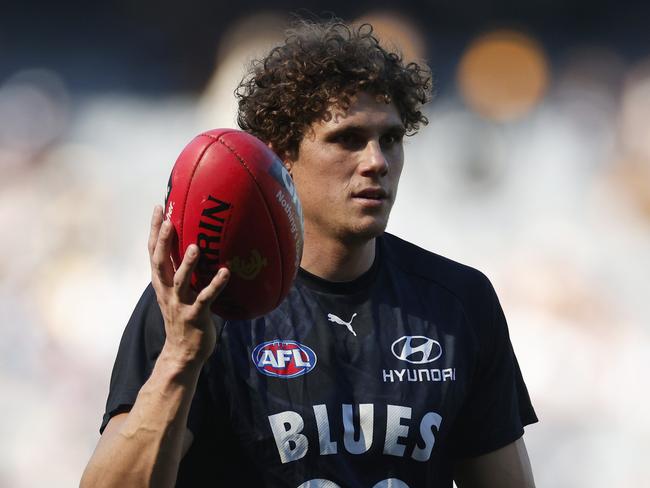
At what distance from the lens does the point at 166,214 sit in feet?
7.61

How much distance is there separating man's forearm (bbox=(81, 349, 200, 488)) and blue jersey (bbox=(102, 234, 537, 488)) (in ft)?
0.61

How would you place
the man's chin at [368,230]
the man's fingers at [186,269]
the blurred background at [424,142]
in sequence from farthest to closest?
the blurred background at [424,142], the man's chin at [368,230], the man's fingers at [186,269]

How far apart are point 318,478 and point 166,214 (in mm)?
861

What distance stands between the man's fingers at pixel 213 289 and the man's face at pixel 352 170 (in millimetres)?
742

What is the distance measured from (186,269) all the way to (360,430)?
842 mm

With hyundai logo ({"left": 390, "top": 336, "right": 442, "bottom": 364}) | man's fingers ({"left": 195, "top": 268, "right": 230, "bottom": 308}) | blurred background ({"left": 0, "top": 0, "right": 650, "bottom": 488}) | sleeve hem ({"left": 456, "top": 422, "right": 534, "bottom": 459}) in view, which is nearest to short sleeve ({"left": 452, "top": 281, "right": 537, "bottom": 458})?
sleeve hem ({"left": 456, "top": 422, "right": 534, "bottom": 459})

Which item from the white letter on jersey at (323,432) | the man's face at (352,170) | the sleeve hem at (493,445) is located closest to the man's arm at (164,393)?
the white letter on jersey at (323,432)

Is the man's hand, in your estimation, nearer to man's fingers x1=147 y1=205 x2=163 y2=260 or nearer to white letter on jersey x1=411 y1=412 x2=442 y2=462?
man's fingers x1=147 y1=205 x2=163 y2=260

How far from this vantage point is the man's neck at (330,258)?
292 cm

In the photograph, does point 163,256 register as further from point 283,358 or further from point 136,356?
point 283,358

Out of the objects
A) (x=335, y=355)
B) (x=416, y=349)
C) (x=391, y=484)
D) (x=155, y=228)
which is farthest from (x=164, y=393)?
(x=416, y=349)

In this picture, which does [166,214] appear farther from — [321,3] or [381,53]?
[321,3]

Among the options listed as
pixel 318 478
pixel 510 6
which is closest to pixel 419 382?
pixel 318 478

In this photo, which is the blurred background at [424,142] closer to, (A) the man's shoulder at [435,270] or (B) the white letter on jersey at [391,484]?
(A) the man's shoulder at [435,270]
